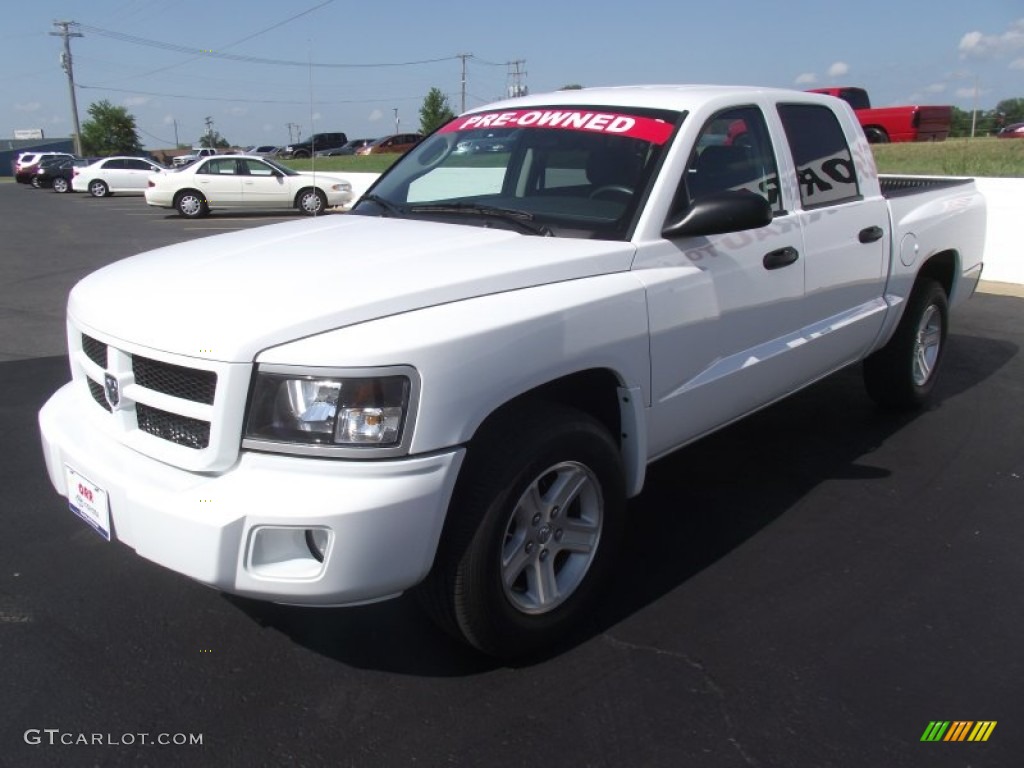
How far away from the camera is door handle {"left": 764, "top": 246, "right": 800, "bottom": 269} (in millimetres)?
3725

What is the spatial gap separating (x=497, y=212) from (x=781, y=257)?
126cm

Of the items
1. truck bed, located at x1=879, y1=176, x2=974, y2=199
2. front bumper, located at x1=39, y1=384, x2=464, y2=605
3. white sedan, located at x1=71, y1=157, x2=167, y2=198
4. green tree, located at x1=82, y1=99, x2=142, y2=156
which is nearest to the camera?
front bumper, located at x1=39, y1=384, x2=464, y2=605

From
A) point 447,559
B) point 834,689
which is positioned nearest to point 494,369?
point 447,559

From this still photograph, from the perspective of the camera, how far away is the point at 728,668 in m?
2.89

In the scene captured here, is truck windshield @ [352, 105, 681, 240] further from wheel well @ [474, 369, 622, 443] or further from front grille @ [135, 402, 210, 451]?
front grille @ [135, 402, 210, 451]

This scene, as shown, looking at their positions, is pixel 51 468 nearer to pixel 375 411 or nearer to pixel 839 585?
pixel 375 411

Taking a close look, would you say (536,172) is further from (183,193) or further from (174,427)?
(183,193)

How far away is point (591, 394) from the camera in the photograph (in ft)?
10.5

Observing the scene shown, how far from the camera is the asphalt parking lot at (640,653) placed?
2535 millimetres

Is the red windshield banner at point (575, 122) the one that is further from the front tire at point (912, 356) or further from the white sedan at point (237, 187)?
the white sedan at point (237, 187)

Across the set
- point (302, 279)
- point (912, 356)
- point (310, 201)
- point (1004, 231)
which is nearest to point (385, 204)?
point (302, 279)

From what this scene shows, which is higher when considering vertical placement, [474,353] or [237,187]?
[237,187]

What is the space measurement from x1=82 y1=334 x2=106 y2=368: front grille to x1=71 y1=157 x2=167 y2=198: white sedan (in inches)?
1168
